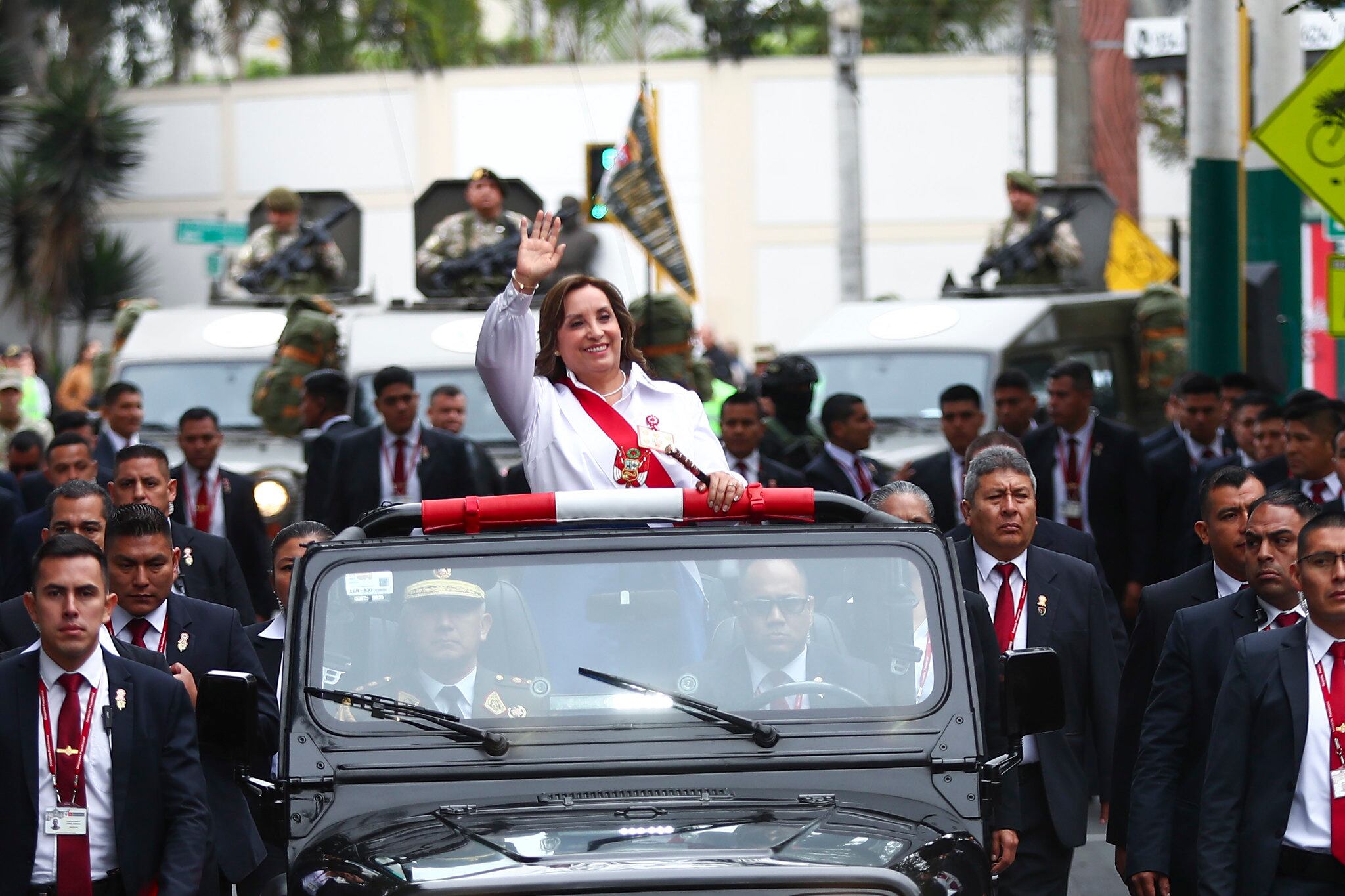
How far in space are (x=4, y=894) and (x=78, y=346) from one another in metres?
29.4

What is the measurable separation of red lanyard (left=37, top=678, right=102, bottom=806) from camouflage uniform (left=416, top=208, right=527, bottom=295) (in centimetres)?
1006

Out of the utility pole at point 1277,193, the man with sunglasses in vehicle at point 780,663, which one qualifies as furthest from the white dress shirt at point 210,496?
the utility pole at point 1277,193

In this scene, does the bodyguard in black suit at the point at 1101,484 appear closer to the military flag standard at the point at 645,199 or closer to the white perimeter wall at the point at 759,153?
the military flag standard at the point at 645,199

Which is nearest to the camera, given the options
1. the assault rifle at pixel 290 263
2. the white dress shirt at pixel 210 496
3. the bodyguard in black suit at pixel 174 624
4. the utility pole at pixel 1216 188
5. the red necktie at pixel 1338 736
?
the red necktie at pixel 1338 736

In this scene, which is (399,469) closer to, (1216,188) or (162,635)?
(162,635)

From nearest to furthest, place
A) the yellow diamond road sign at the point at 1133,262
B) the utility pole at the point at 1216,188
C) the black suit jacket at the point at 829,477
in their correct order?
the black suit jacket at the point at 829,477
the utility pole at the point at 1216,188
the yellow diamond road sign at the point at 1133,262

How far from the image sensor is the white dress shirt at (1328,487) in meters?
10.6

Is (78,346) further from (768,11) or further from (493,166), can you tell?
(768,11)

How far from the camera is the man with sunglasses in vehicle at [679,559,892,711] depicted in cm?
481

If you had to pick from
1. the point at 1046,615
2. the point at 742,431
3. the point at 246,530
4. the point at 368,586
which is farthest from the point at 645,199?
the point at 368,586

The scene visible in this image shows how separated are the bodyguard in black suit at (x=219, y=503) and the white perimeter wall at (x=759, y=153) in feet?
71.1

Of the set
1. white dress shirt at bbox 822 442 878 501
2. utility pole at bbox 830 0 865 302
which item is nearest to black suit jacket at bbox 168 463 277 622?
white dress shirt at bbox 822 442 878 501

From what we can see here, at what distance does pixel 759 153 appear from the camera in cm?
3338

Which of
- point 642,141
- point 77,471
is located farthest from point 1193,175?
point 77,471
